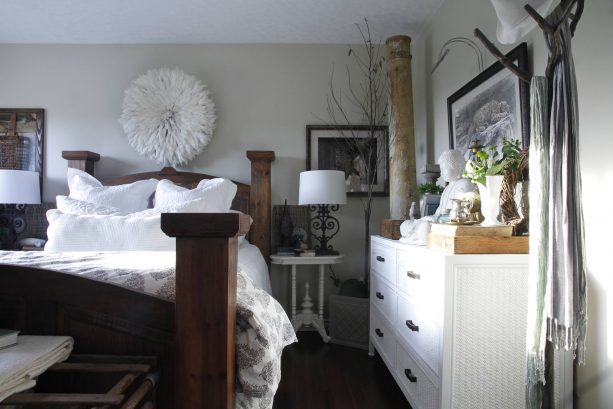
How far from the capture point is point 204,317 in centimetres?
77

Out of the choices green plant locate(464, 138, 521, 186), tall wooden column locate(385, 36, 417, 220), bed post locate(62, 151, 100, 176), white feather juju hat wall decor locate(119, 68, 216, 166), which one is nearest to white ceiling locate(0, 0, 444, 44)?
tall wooden column locate(385, 36, 417, 220)

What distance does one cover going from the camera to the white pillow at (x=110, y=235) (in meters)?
1.80

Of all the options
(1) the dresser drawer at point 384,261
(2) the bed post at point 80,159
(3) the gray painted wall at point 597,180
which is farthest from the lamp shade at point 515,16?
(2) the bed post at point 80,159

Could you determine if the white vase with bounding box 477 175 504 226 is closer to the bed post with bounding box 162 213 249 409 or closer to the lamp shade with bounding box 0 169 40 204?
the bed post with bounding box 162 213 249 409

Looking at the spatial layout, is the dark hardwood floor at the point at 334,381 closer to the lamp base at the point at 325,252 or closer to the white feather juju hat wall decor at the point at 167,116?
the lamp base at the point at 325,252

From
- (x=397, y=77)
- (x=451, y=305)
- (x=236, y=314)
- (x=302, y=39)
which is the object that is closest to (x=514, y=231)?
(x=451, y=305)

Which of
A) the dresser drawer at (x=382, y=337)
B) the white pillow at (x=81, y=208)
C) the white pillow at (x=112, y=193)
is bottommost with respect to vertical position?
the dresser drawer at (x=382, y=337)

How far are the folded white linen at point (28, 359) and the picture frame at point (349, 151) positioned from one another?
2.23 m

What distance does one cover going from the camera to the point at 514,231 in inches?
49.7

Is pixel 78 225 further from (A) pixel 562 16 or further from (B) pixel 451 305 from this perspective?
(A) pixel 562 16

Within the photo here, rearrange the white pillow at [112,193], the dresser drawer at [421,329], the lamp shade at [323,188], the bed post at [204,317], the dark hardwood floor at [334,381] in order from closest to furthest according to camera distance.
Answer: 1. the bed post at [204,317]
2. the dresser drawer at [421,329]
3. the dark hardwood floor at [334,381]
4. the white pillow at [112,193]
5. the lamp shade at [323,188]

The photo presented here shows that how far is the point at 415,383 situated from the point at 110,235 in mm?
1679

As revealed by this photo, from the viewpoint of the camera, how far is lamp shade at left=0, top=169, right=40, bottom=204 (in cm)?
258

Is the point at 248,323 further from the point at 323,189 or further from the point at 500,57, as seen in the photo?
the point at 323,189
